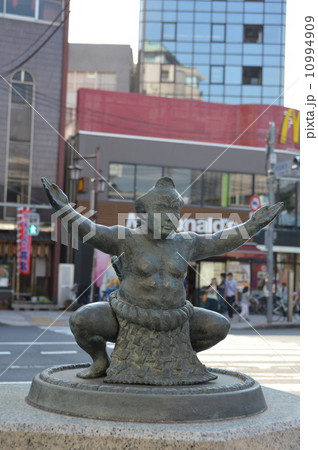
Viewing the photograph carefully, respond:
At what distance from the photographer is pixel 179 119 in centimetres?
2739

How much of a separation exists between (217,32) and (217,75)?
3.85 m

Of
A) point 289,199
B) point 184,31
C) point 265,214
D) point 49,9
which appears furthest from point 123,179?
point 184,31

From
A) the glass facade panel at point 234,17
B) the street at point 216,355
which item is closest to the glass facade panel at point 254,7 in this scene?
the glass facade panel at point 234,17

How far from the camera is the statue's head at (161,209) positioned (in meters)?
4.49

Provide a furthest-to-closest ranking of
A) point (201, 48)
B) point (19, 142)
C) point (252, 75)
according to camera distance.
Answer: point (252, 75), point (201, 48), point (19, 142)

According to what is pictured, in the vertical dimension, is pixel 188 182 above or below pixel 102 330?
above

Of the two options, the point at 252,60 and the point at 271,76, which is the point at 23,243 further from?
the point at 271,76

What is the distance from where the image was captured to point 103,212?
2488 centimetres

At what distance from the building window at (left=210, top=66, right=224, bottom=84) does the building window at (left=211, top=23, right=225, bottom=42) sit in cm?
249

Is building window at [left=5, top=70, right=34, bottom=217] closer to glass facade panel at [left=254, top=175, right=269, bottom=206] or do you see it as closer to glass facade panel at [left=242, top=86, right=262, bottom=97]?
glass facade panel at [left=254, top=175, right=269, bottom=206]

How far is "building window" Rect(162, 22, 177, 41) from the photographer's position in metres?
56.7

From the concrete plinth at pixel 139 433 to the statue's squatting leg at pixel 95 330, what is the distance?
0.59 metres

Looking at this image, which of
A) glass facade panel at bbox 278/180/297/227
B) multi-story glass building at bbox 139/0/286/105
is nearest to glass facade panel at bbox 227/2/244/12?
multi-story glass building at bbox 139/0/286/105

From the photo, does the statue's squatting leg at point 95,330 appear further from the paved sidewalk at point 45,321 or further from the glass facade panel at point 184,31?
the glass facade panel at point 184,31
